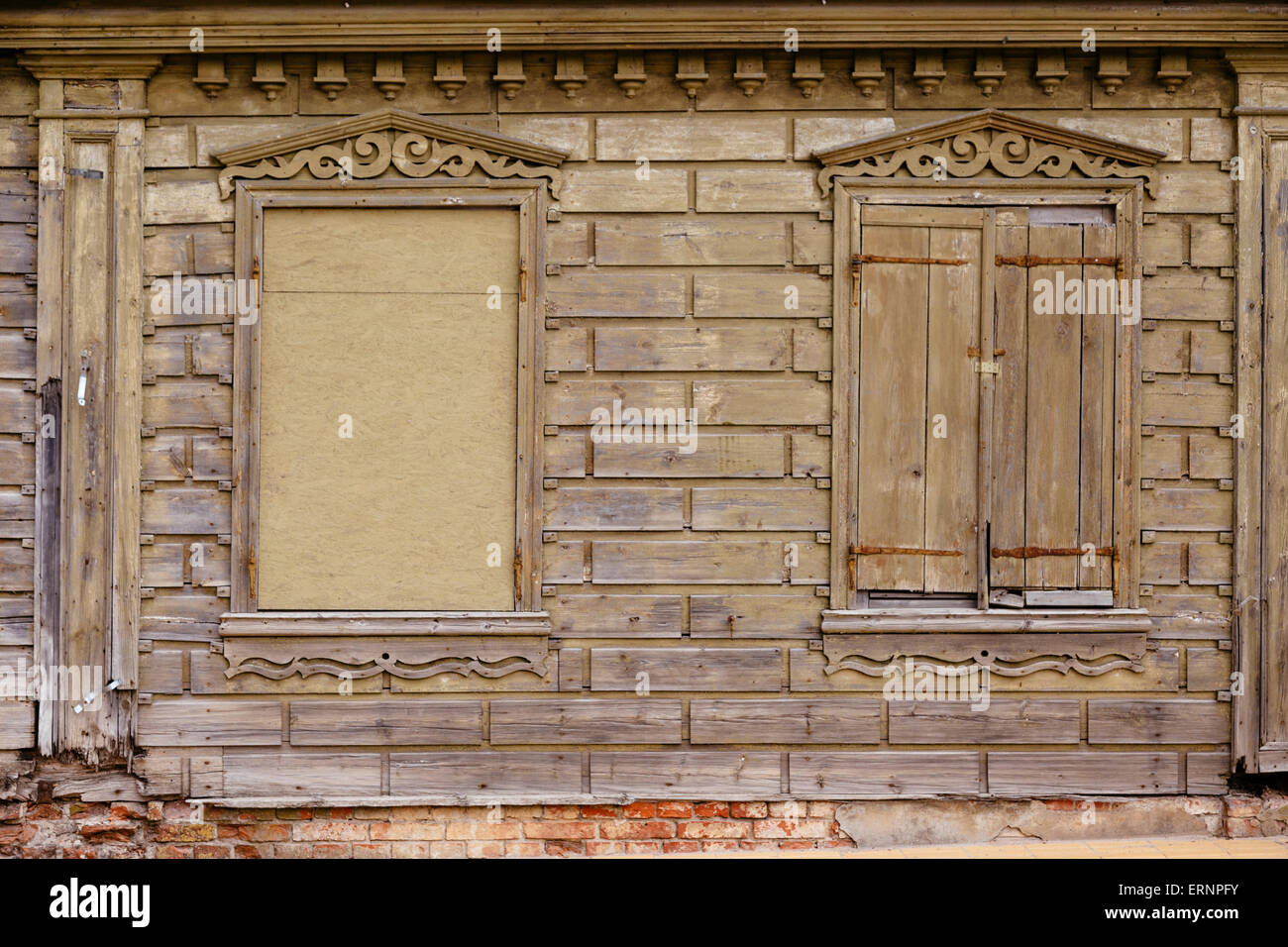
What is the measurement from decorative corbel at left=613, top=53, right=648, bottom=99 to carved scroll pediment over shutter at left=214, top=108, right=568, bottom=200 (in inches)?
20.2

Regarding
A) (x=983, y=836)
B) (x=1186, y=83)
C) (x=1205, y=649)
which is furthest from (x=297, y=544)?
(x=1186, y=83)

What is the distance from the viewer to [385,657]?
5.84 metres

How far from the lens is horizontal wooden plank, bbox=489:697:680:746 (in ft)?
19.2

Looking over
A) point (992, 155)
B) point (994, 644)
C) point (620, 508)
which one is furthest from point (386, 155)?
point (994, 644)

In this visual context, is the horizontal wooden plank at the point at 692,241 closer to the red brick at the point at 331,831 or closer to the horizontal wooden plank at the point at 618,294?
the horizontal wooden plank at the point at 618,294

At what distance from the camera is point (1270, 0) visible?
18.8 ft

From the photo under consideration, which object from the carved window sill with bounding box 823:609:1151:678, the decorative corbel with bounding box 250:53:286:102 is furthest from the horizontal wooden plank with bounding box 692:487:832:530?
the decorative corbel with bounding box 250:53:286:102

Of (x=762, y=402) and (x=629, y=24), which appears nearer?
(x=629, y=24)

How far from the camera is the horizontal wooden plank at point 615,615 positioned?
5871 millimetres

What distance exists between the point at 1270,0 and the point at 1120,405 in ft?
7.16

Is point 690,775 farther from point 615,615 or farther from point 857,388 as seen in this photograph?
point 857,388

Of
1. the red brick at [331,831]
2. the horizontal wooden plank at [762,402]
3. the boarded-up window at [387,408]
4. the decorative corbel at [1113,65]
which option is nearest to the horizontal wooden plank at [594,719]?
the boarded-up window at [387,408]

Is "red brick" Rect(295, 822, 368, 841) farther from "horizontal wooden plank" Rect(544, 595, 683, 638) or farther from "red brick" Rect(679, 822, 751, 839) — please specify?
"red brick" Rect(679, 822, 751, 839)

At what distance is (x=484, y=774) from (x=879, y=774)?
205cm
